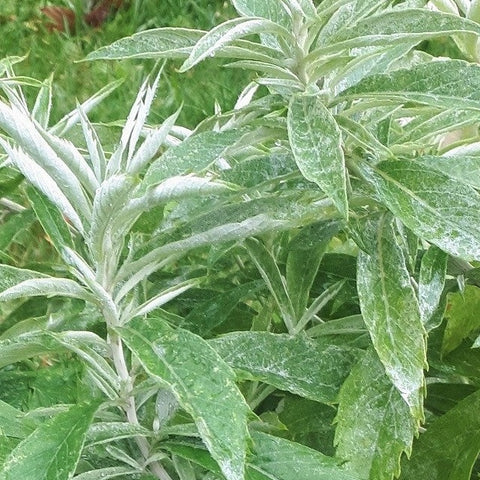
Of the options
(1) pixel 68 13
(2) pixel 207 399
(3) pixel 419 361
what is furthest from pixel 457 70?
(1) pixel 68 13

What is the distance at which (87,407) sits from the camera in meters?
0.87

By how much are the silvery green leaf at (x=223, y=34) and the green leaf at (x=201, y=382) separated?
0.27m

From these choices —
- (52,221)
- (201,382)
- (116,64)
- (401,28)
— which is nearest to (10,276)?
(52,221)

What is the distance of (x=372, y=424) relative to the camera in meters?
0.97

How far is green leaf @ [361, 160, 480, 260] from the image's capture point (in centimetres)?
87

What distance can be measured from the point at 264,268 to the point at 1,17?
2.70 m

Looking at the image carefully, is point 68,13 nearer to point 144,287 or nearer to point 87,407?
point 144,287

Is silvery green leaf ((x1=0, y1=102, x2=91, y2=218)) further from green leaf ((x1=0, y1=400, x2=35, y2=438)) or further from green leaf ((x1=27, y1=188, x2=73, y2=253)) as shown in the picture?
green leaf ((x1=0, y1=400, x2=35, y2=438))

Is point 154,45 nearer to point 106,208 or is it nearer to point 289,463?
point 106,208

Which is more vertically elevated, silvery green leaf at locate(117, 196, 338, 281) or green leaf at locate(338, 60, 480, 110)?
green leaf at locate(338, 60, 480, 110)

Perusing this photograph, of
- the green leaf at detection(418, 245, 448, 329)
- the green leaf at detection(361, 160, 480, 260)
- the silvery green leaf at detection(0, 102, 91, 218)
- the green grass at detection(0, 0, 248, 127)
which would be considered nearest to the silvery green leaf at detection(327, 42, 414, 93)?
the green leaf at detection(361, 160, 480, 260)

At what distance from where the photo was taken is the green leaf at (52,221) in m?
0.94

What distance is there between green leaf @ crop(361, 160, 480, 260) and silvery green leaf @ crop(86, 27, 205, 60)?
0.25 m

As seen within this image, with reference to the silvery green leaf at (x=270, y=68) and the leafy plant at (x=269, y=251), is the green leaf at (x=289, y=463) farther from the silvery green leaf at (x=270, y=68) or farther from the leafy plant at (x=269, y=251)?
the silvery green leaf at (x=270, y=68)
